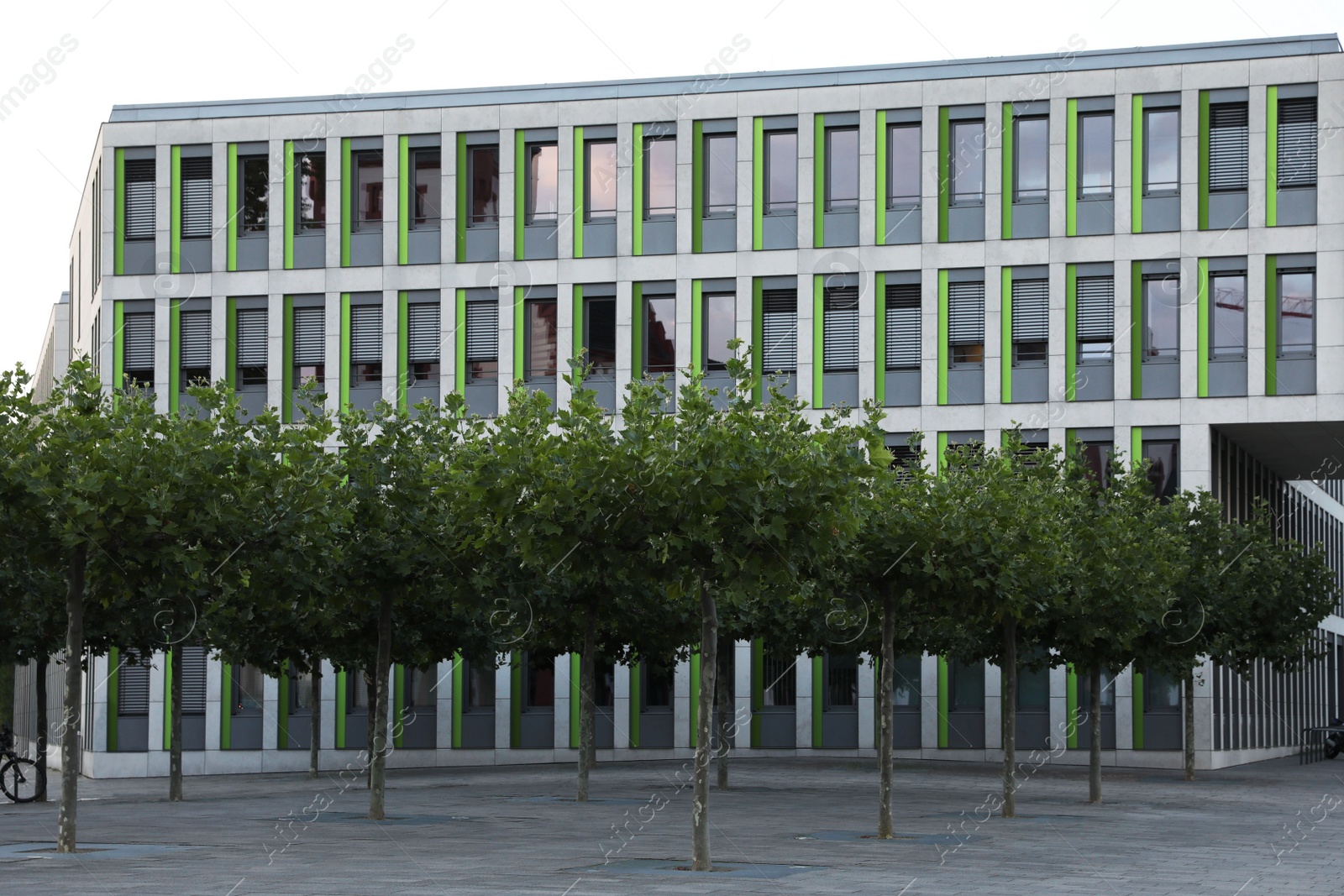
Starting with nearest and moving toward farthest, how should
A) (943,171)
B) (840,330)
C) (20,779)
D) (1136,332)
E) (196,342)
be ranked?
(20,779) → (1136,332) → (943,171) → (840,330) → (196,342)

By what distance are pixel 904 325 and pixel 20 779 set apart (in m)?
23.6

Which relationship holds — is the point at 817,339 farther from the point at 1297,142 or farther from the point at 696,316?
the point at 1297,142

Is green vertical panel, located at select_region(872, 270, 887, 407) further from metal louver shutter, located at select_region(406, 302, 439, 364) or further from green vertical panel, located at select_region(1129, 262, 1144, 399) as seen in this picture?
metal louver shutter, located at select_region(406, 302, 439, 364)

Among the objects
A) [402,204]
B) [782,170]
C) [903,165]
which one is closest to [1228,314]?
[903,165]

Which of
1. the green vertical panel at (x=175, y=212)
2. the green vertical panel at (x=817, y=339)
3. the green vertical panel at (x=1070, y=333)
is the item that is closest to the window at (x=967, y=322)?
the green vertical panel at (x=1070, y=333)

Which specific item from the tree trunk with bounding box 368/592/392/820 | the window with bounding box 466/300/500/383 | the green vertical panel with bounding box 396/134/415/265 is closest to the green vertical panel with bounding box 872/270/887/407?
the window with bounding box 466/300/500/383

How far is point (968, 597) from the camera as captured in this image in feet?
69.9

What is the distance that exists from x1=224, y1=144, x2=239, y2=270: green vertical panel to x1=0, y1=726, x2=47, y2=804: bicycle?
1864 cm

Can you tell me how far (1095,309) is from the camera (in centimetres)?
4272

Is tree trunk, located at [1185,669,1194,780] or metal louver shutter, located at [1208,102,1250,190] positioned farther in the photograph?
metal louver shutter, located at [1208,102,1250,190]

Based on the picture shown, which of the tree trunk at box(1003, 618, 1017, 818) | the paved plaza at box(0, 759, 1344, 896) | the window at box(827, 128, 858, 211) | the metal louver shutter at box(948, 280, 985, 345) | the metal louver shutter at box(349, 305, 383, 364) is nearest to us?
the paved plaza at box(0, 759, 1344, 896)

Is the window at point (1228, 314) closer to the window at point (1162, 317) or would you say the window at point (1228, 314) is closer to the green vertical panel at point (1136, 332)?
the window at point (1162, 317)

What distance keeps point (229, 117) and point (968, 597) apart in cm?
3034

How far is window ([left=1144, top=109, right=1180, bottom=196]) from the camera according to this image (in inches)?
1676
